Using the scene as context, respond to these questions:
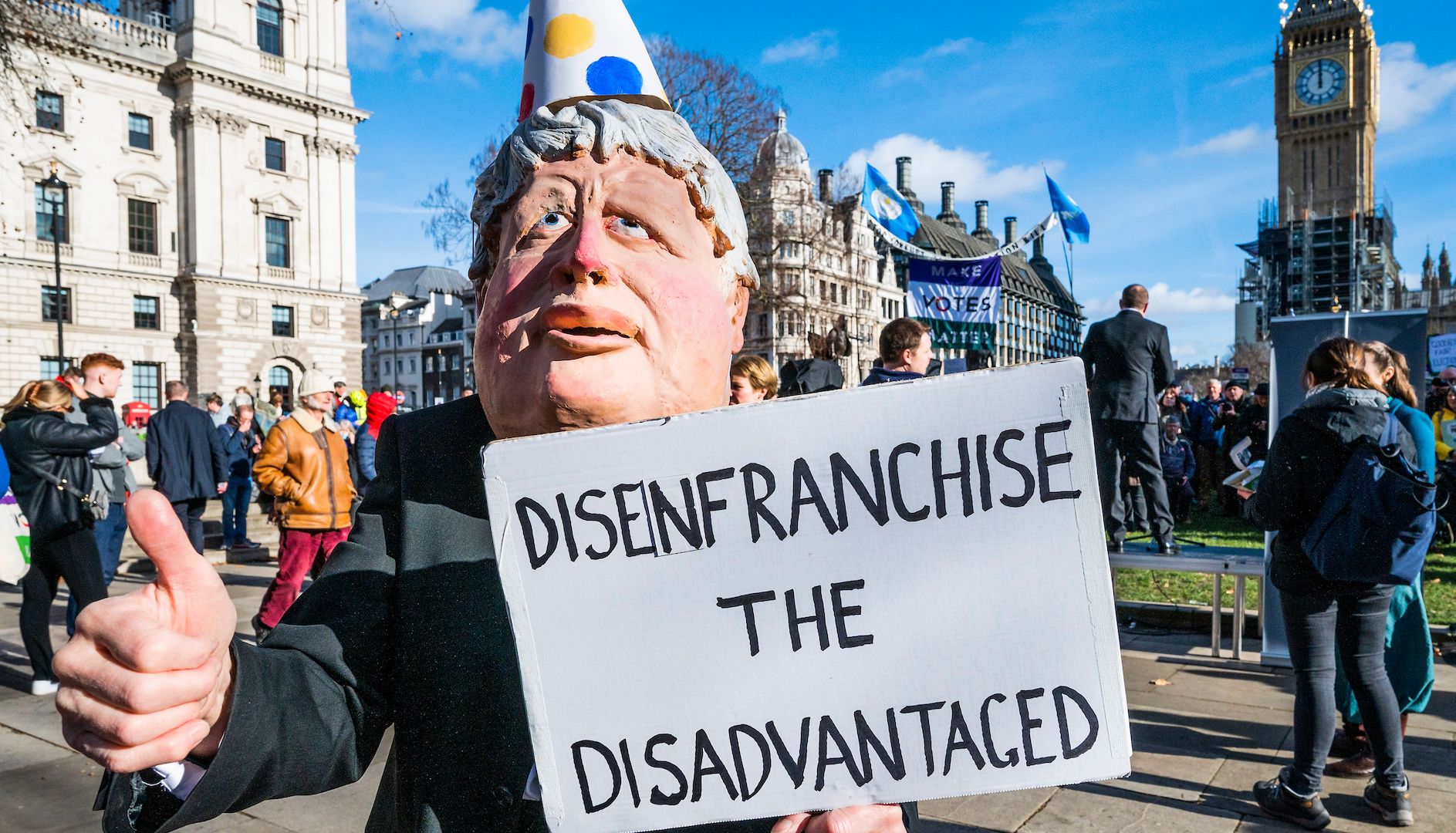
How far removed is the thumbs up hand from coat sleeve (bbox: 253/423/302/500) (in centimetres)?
578

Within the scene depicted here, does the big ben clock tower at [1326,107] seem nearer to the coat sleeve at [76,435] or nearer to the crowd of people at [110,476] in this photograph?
the crowd of people at [110,476]

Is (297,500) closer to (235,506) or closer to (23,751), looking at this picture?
(23,751)

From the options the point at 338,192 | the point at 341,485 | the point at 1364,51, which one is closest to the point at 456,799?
the point at 341,485

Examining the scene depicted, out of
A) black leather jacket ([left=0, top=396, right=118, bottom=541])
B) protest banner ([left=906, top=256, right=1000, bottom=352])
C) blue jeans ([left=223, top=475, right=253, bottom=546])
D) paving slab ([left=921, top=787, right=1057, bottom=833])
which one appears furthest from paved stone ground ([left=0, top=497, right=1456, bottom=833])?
blue jeans ([left=223, top=475, right=253, bottom=546])

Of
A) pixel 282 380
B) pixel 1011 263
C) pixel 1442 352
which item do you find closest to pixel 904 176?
pixel 1011 263

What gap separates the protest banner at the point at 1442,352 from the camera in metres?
16.6

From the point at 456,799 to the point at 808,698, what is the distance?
0.49 metres

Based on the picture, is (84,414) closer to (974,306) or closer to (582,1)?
(582,1)

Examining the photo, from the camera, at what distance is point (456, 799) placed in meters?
1.19

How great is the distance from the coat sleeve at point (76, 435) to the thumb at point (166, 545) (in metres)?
5.51

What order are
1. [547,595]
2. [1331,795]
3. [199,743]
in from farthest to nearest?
[1331,795], [547,595], [199,743]

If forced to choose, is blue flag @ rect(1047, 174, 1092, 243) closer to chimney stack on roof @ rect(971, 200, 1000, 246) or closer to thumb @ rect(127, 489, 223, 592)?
thumb @ rect(127, 489, 223, 592)

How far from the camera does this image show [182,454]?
841 centimetres

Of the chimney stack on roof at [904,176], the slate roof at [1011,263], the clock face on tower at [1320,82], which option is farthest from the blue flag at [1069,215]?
the clock face on tower at [1320,82]
